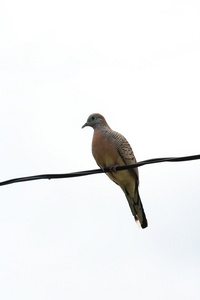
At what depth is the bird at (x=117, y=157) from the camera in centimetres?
962

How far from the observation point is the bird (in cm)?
962

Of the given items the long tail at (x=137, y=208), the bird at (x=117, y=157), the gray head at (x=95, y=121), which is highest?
the gray head at (x=95, y=121)

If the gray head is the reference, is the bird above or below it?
below

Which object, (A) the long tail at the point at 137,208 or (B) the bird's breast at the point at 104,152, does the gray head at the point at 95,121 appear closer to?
(B) the bird's breast at the point at 104,152

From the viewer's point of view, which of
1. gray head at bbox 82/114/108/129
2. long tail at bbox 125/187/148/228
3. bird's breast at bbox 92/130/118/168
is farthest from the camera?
gray head at bbox 82/114/108/129

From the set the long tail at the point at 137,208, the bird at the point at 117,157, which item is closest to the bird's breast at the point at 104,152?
the bird at the point at 117,157

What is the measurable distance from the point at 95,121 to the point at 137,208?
145 centimetres

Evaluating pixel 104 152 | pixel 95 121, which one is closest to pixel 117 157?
pixel 104 152

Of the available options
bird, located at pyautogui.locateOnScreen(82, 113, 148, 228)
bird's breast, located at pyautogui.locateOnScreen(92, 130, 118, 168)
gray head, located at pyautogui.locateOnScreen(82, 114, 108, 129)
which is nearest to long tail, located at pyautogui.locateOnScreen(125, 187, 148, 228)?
bird, located at pyautogui.locateOnScreen(82, 113, 148, 228)

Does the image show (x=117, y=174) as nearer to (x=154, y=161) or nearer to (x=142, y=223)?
(x=142, y=223)

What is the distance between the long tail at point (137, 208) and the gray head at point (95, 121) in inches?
42.4

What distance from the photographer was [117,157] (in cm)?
970

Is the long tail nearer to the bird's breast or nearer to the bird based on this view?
the bird

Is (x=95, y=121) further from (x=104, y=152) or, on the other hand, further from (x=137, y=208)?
(x=137, y=208)
